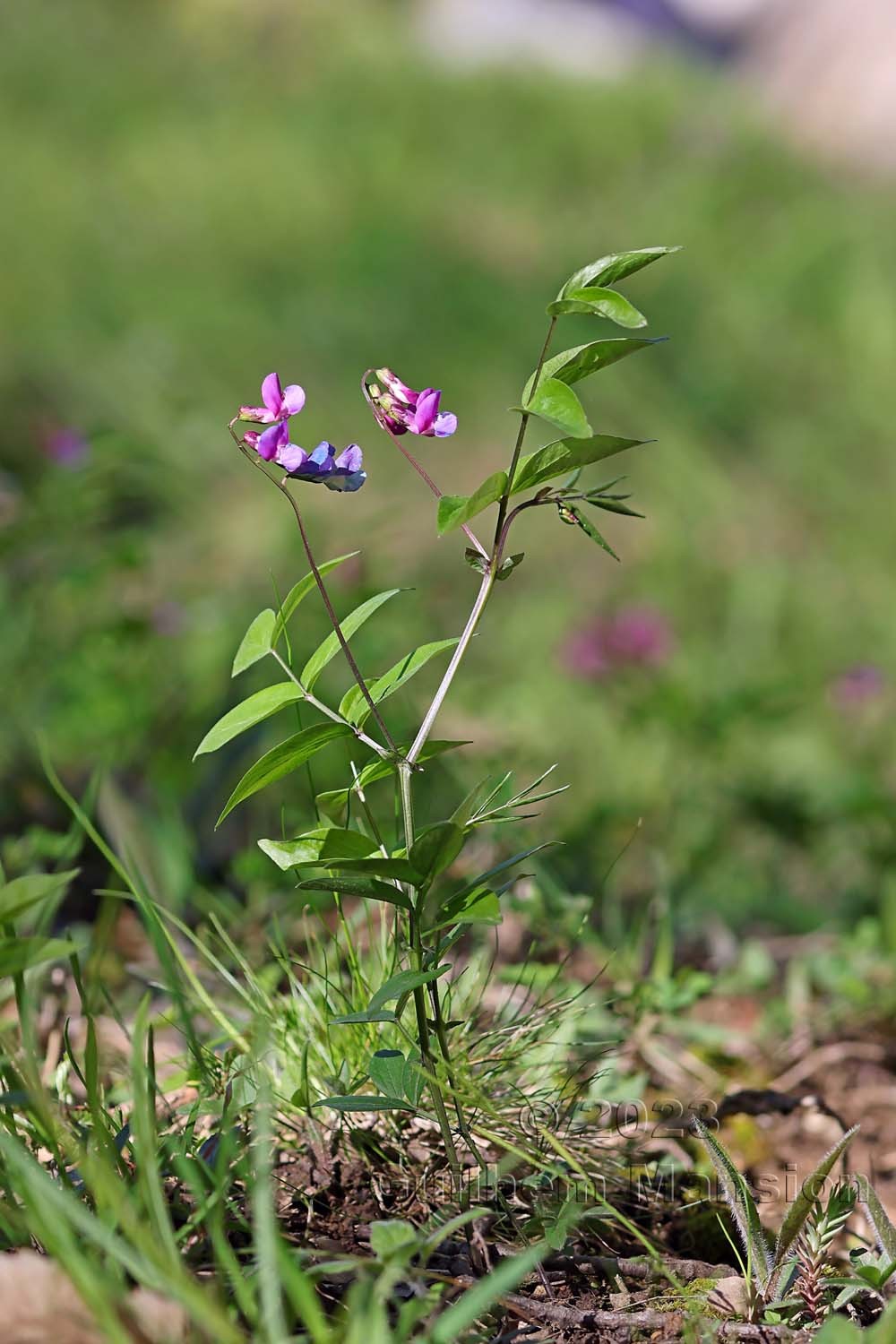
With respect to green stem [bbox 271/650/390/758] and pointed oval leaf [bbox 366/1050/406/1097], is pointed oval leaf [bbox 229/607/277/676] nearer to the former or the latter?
green stem [bbox 271/650/390/758]

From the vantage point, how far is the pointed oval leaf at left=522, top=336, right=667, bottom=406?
30.6 inches

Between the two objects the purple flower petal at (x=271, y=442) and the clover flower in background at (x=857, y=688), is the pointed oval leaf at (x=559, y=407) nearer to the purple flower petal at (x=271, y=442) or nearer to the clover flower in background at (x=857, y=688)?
the purple flower petal at (x=271, y=442)

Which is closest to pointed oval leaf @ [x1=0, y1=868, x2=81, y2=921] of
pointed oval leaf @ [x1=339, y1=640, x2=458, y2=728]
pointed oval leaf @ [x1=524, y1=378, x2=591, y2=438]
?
pointed oval leaf @ [x1=339, y1=640, x2=458, y2=728]

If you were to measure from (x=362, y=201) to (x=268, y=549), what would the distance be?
304 centimetres

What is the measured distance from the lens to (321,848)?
2.74ft

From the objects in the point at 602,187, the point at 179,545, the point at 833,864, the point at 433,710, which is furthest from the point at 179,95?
the point at 433,710

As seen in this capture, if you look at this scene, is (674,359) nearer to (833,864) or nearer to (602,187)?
(602,187)

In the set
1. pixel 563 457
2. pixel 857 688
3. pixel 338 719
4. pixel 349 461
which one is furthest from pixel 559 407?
pixel 857 688

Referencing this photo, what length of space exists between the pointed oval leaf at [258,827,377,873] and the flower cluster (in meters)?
0.23

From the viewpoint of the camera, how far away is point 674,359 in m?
4.75

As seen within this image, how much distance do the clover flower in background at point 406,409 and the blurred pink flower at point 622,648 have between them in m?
1.75

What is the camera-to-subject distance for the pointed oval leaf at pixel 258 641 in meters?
0.85

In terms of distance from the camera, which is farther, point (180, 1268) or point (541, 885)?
point (541, 885)

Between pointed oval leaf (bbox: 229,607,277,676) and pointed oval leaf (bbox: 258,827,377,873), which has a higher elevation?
pointed oval leaf (bbox: 229,607,277,676)
